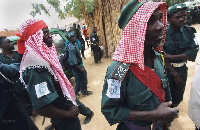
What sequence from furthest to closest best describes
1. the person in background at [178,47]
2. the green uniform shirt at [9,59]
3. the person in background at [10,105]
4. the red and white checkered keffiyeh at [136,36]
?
1. the green uniform shirt at [9,59]
2. the person in background at [178,47]
3. the person in background at [10,105]
4. the red and white checkered keffiyeh at [136,36]

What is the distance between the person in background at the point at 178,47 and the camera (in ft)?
7.88

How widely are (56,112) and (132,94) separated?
0.86 metres

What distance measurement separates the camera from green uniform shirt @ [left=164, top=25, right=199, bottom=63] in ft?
8.09

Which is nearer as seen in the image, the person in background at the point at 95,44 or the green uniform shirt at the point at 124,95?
the green uniform shirt at the point at 124,95

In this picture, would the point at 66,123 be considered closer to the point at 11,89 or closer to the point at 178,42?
the point at 11,89

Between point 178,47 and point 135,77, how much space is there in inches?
72.2

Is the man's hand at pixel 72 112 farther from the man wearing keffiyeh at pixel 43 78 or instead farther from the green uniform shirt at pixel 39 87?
the green uniform shirt at pixel 39 87

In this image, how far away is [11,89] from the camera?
2.09m

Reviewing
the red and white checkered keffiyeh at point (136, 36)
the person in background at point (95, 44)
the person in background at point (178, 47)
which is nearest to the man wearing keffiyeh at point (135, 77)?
the red and white checkered keffiyeh at point (136, 36)

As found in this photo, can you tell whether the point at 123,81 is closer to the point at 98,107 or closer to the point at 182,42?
the point at 182,42

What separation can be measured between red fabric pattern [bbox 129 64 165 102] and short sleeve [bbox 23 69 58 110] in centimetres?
85

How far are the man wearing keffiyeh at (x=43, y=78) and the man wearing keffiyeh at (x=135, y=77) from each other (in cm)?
59

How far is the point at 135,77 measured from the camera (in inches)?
47.1

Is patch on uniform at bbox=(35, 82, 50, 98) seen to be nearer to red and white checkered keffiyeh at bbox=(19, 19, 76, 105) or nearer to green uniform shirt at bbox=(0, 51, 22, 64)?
red and white checkered keffiyeh at bbox=(19, 19, 76, 105)
